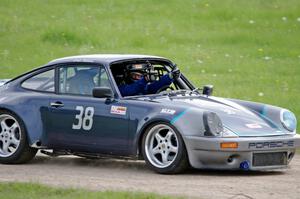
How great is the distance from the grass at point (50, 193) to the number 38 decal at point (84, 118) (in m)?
1.80

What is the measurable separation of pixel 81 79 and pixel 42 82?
610 millimetres

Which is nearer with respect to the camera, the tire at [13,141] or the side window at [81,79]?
the side window at [81,79]

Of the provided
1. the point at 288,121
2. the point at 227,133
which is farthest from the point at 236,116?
the point at 288,121

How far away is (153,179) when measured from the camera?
1161cm

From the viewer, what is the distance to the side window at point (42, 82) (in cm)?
1312

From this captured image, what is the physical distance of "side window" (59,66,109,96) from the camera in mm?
12773

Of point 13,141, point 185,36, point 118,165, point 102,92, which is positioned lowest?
point 118,165

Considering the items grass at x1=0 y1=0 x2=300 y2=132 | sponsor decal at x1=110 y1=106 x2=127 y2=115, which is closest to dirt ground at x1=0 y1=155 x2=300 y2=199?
sponsor decal at x1=110 y1=106 x2=127 y2=115

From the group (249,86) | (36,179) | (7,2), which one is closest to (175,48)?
(249,86)

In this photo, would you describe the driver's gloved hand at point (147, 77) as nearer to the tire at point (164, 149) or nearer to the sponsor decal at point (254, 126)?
the tire at point (164, 149)

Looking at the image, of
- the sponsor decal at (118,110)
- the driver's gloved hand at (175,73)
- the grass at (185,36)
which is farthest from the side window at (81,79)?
the grass at (185,36)

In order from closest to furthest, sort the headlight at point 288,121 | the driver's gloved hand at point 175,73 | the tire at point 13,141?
the headlight at point 288,121 → the tire at point 13,141 → the driver's gloved hand at point 175,73

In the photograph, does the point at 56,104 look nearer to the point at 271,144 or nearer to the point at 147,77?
the point at 147,77

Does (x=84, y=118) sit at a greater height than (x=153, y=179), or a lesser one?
greater
